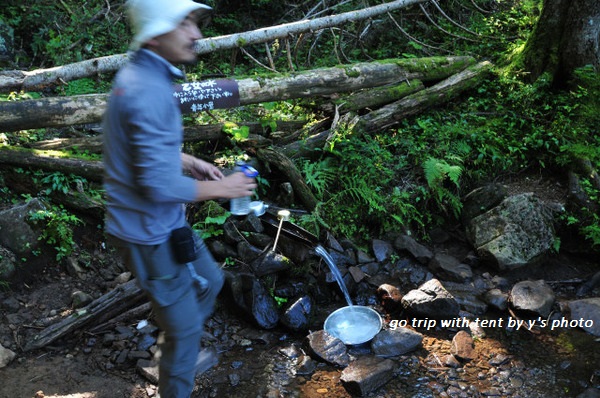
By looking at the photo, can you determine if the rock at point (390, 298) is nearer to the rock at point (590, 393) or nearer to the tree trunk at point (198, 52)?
the rock at point (590, 393)

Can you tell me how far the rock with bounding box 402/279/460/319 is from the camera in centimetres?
558

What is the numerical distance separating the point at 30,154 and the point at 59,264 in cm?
134

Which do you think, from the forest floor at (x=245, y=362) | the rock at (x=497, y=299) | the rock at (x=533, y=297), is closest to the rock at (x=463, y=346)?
the forest floor at (x=245, y=362)

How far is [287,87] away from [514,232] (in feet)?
11.8

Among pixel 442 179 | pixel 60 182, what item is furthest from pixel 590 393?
pixel 60 182

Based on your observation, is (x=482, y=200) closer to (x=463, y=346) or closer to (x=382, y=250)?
→ (x=382, y=250)

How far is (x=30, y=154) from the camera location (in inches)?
228

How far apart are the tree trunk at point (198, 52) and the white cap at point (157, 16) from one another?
5460 mm

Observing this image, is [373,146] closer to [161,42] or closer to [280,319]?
[280,319]

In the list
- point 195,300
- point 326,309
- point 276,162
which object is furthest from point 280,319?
point 195,300

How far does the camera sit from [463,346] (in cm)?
517

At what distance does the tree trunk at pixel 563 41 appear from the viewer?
7848 millimetres

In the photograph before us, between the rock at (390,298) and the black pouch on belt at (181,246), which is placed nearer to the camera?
the black pouch on belt at (181,246)

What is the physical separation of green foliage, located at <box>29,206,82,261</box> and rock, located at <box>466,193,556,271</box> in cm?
486
